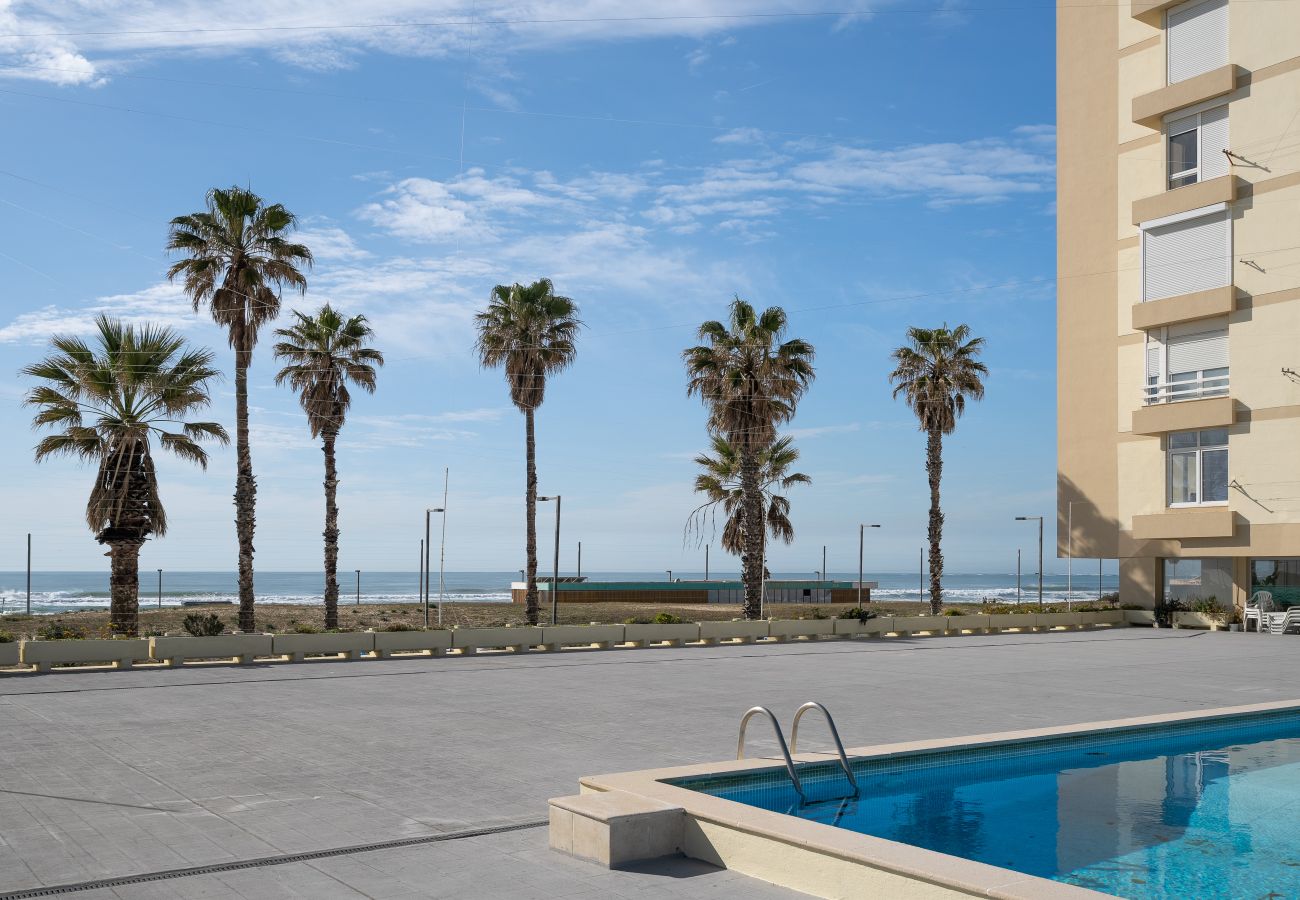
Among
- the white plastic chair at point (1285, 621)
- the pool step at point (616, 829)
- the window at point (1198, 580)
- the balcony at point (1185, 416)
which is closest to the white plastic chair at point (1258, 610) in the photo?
the white plastic chair at point (1285, 621)

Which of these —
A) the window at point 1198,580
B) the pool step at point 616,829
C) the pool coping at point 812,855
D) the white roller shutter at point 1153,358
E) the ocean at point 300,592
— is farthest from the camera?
the ocean at point 300,592

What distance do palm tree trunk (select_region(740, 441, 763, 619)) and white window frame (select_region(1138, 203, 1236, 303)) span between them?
1350 centimetres

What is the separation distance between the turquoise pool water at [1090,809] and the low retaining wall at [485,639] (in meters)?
17.2

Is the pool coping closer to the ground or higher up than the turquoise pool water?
higher up

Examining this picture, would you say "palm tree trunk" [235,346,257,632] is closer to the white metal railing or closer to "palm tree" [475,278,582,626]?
"palm tree" [475,278,582,626]

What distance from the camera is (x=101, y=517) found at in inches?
1034

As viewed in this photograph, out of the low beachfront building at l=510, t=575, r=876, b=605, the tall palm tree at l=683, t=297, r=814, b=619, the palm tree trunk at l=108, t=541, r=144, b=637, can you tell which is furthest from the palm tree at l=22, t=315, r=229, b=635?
the low beachfront building at l=510, t=575, r=876, b=605

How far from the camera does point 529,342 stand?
123 feet

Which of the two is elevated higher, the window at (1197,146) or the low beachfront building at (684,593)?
the window at (1197,146)

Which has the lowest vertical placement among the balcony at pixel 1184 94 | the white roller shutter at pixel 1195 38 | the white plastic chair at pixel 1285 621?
the white plastic chair at pixel 1285 621

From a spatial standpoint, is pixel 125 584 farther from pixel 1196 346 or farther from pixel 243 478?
pixel 1196 346

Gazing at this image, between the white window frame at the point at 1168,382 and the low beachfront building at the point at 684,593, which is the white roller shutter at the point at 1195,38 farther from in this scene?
the low beachfront building at the point at 684,593

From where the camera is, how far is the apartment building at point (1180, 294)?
107 feet

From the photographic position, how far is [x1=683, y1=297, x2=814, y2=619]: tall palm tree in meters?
37.4
